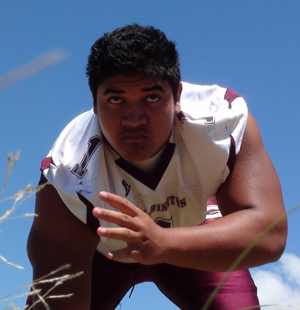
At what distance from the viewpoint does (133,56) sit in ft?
7.25

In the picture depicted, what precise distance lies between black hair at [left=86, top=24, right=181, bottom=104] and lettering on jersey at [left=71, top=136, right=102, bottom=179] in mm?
222

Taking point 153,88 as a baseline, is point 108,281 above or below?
below

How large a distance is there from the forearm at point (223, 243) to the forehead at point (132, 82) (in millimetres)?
624

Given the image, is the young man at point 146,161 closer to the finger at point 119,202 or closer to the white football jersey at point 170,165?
the white football jersey at point 170,165

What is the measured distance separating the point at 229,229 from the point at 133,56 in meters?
0.82

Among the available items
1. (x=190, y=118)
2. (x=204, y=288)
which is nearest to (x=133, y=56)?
(x=190, y=118)

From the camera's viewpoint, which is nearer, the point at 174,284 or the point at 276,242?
the point at 276,242

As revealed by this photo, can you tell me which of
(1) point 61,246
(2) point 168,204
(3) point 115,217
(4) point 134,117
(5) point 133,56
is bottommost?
(3) point 115,217

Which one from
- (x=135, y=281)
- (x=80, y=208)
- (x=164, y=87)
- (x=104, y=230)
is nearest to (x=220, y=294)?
(x=135, y=281)

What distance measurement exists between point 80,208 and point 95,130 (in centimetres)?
36

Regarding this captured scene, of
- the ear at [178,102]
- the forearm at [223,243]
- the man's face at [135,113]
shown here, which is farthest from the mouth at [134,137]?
the forearm at [223,243]

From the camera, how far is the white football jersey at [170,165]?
7.20ft

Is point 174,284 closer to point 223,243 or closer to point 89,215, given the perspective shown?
point 89,215

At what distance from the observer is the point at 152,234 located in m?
1.61
